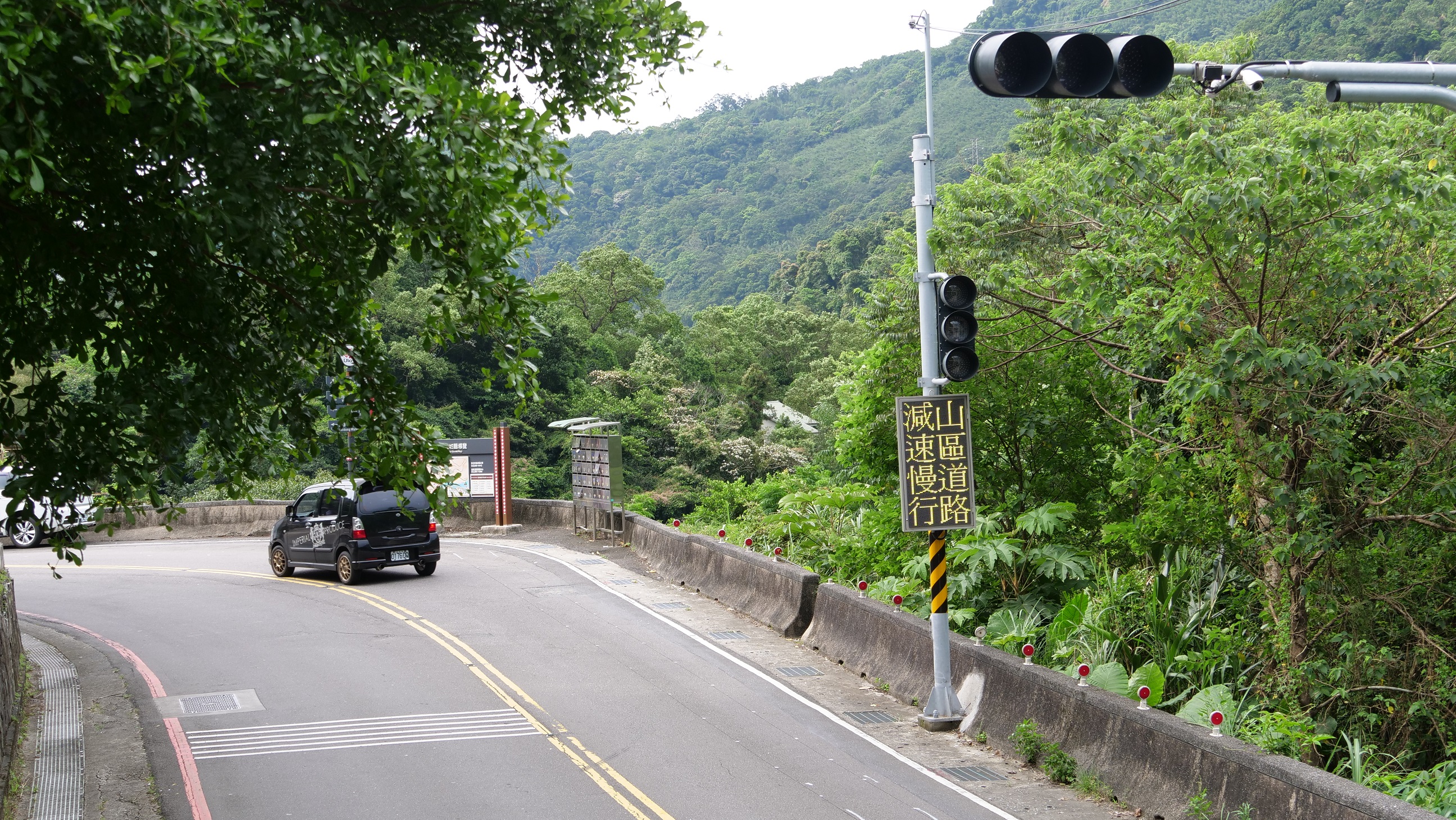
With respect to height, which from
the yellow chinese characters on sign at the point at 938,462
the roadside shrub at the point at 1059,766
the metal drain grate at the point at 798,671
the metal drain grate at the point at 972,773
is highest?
the yellow chinese characters on sign at the point at 938,462

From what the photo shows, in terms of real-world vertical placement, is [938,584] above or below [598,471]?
below

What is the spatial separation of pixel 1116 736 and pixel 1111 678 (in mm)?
1544

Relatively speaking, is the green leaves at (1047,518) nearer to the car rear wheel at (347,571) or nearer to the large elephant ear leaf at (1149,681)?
the large elephant ear leaf at (1149,681)

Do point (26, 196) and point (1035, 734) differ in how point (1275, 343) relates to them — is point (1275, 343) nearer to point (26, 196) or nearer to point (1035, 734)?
point (1035, 734)

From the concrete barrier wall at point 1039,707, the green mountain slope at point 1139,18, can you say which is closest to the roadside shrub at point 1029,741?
the concrete barrier wall at point 1039,707

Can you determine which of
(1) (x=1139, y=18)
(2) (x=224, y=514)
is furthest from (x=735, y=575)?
(1) (x=1139, y=18)

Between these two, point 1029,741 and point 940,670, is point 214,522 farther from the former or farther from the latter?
point 1029,741

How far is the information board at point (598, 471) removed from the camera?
23062 millimetres

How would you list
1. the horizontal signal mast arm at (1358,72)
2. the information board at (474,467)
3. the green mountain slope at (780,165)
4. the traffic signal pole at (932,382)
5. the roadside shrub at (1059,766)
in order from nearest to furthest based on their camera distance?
the horizontal signal mast arm at (1358,72)
the roadside shrub at (1059,766)
the traffic signal pole at (932,382)
the information board at (474,467)
the green mountain slope at (780,165)

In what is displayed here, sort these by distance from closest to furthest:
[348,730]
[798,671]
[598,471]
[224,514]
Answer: [348,730] < [798,671] < [598,471] < [224,514]

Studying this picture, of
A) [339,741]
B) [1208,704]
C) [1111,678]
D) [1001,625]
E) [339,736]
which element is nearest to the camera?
[1208,704]

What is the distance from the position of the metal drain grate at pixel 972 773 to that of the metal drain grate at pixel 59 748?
261 inches

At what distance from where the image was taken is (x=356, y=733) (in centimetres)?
1087

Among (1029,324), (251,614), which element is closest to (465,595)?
(251,614)
